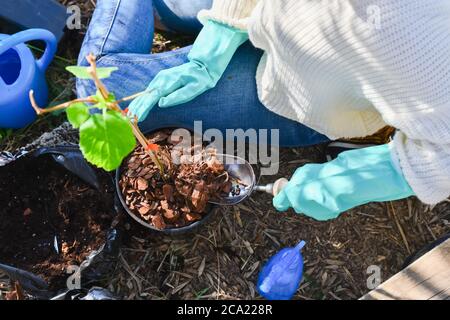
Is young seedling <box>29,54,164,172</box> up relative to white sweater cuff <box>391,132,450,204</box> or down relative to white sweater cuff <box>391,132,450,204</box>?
up

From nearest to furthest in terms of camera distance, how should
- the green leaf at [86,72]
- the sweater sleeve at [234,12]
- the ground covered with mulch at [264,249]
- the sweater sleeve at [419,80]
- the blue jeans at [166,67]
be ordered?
1. the green leaf at [86,72]
2. the sweater sleeve at [419,80]
3. the sweater sleeve at [234,12]
4. the blue jeans at [166,67]
5. the ground covered with mulch at [264,249]

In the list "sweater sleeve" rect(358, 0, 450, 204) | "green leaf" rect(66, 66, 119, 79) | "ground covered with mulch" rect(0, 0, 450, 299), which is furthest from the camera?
"ground covered with mulch" rect(0, 0, 450, 299)

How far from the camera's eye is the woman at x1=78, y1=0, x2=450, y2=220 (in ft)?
2.64

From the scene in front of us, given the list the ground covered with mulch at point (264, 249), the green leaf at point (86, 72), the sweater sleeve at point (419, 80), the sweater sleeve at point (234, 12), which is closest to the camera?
the green leaf at point (86, 72)

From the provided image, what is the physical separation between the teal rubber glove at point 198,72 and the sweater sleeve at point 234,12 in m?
0.02

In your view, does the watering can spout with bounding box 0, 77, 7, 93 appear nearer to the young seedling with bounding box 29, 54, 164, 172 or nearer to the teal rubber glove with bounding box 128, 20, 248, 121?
the teal rubber glove with bounding box 128, 20, 248, 121

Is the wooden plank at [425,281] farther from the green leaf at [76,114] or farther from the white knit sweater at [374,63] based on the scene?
the green leaf at [76,114]

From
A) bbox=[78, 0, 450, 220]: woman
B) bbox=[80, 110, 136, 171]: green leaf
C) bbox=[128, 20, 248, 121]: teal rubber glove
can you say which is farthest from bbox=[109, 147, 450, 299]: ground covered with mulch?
bbox=[80, 110, 136, 171]: green leaf

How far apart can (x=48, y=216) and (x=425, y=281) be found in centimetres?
89

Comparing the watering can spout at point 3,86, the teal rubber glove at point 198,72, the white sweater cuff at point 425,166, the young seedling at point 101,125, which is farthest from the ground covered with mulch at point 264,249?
the young seedling at point 101,125

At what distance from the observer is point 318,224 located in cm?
126

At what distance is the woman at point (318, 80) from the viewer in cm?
81
